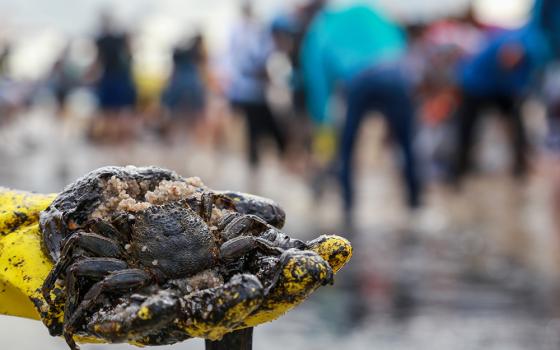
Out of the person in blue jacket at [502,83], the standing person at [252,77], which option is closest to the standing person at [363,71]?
the person in blue jacket at [502,83]

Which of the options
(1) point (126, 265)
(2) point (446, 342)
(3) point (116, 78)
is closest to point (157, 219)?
(1) point (126, 265)

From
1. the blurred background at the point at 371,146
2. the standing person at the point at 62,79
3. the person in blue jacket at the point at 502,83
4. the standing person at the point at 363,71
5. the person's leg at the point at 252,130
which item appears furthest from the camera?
the standing person at the point at 62,79

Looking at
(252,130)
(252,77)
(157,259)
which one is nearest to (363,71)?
(252,77)

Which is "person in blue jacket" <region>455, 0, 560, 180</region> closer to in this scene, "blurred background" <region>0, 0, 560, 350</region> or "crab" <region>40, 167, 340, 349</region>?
"blurred background" <region>0, 0, 560, 350</region>

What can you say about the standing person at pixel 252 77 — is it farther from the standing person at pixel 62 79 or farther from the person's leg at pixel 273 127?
the standing person at pixel 62 79

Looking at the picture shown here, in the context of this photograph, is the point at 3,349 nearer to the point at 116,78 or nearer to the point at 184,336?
the point at 184,336

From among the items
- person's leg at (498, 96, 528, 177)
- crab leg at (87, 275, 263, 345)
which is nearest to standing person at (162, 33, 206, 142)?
person's leg at (498, 96, 528, 177)
